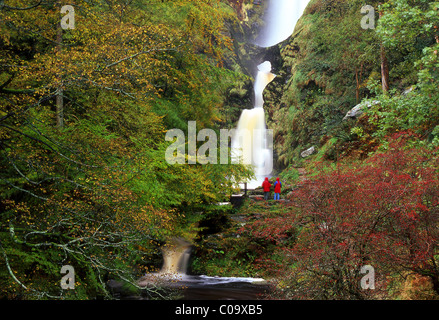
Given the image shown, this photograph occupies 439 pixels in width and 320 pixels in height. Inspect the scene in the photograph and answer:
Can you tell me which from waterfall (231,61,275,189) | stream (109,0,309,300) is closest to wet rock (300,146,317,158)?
stream (109,0,309,300)

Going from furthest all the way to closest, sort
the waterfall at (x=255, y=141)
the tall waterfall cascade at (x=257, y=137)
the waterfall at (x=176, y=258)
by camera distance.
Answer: the waterfall at (x=255, y=141)
the tall waterfall cascade at (x=257, y=137)
the waterfall at (x=176, y=258)

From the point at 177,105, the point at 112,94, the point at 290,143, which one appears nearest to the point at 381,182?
the point at 112,94

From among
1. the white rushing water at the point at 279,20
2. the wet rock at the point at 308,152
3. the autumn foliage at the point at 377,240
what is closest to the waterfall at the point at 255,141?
the wet rock at the point at 308,152

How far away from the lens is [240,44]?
1784 inches

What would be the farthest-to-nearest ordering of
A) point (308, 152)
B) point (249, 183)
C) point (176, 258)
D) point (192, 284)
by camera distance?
point (249, 183), point (308, 152), point (176, 258), point (192, 284)

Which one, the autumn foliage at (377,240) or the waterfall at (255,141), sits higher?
the waterfall at (255,141)

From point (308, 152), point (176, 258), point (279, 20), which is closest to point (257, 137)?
point (308, 152)

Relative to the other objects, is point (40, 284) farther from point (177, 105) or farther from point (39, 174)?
point (177, 105)

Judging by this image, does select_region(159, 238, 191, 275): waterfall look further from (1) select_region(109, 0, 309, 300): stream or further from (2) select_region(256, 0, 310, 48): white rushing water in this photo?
(2) select_region(256, 0, 310, 48): white rushing water

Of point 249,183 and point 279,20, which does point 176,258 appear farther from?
point 279,20

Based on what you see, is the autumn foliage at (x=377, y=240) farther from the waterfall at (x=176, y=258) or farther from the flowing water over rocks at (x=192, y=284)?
the waterfall at (x=176, y=258)

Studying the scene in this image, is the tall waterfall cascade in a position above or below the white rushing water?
below

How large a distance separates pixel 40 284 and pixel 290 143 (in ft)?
73.0
